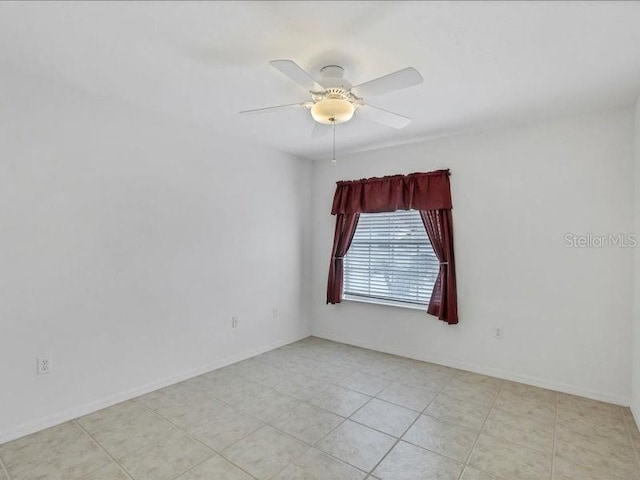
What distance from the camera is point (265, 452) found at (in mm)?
2127

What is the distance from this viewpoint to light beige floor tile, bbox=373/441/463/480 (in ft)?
6.29

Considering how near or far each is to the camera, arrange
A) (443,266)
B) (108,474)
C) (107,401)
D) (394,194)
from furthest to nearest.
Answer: (394,194)
(443,266)
(107,401)
(108,474)

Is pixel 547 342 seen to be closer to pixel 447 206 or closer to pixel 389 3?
pixel 447 206

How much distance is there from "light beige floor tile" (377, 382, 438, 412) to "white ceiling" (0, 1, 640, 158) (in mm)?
2446

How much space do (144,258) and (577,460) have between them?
344 cm

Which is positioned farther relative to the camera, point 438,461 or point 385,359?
point 385,359

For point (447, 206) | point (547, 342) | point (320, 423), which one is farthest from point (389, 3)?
point (547, 342)

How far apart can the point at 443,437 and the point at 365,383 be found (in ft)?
3.18

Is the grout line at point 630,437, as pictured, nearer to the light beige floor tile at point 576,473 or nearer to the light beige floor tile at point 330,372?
the light beige floor tile at point 576,473

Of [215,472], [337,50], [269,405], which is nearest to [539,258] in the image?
[337,50]

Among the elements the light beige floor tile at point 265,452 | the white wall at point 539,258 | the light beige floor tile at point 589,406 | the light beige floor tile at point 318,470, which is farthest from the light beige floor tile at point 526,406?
the light beige floor tile at point 265,452

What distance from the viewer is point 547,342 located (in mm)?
3088

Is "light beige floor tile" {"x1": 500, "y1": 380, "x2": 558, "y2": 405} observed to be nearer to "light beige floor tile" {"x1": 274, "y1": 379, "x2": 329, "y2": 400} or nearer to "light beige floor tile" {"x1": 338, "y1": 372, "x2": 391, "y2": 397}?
"light beige floor tile" {"x1": 338, "y1": 372, "x2": 391, "y2": 397}

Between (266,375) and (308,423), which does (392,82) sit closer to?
Answer: (308,423)
